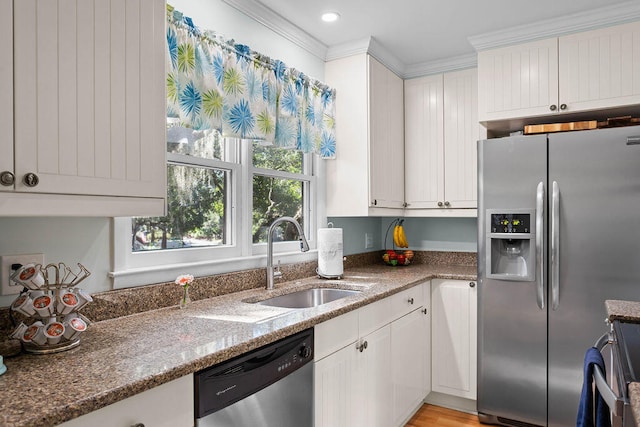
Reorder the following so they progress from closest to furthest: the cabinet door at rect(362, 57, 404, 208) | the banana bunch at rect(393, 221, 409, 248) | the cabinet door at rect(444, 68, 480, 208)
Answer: the cabinet door at rect(362, 57, 404, 208) → the cabinet door at rect(444, 68, 480, 208) → the banana bunch at rect(393, 221, 409, 248)

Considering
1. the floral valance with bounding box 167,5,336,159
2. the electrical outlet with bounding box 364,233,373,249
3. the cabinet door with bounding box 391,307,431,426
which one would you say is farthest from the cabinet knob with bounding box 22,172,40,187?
the electrical outlet with bounding box 364,233,373,249

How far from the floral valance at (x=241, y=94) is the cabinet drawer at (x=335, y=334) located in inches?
39.8

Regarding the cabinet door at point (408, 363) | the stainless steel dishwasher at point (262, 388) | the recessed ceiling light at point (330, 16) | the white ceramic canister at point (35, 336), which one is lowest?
the cabinet door at point (408, 363)

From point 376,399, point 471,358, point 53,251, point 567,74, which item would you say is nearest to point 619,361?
point 376,399

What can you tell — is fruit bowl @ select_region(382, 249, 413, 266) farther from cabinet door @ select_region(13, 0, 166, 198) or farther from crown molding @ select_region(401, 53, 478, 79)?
cabinet door @ select_region(13, 0, 166, 198)

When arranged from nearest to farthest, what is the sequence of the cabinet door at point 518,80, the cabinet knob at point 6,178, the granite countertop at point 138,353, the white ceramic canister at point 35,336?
the granite countertop at point 138,353
the cabinet knob at point 6,178
the white ceramic canister at point 35,336
the cabinet door at point 518,80

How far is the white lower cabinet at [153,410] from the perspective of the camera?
3.18 feet

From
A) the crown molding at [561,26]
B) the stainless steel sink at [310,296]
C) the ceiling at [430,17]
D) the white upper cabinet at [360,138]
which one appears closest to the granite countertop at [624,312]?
the stainless steel sink at [310,296]

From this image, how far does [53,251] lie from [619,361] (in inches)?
65.5

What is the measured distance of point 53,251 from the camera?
1.47 m

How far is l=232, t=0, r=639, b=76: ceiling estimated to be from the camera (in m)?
2.36

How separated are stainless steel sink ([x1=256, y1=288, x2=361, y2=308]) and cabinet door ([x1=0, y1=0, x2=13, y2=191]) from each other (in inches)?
56.7

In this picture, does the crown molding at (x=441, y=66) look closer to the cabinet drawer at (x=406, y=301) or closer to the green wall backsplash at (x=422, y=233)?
the green wall backsplash at (x=422, y=233)

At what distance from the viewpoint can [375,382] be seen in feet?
7.20
